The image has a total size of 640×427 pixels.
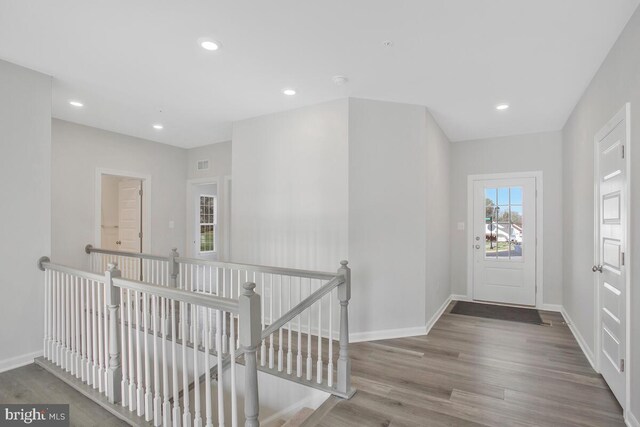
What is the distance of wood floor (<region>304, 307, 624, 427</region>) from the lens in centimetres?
219

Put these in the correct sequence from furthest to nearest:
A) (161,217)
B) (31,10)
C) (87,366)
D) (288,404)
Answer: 1. (161,217)
2. (288,404)
3. (87,366)
4. (31,10)

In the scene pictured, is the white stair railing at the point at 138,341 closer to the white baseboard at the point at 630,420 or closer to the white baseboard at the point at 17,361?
the white baseboard at the point at 17,361

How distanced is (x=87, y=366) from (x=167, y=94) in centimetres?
268

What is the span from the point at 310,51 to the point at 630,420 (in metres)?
3.38

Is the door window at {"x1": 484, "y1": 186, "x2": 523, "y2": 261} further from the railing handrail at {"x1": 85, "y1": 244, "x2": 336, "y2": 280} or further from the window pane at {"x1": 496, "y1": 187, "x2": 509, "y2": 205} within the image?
the railing handrail at {"x1": 85, "y1": 244, "x2": 336, "y2": 280}

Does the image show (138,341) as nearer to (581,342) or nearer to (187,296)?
(187,296)

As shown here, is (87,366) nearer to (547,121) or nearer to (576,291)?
(576,291)

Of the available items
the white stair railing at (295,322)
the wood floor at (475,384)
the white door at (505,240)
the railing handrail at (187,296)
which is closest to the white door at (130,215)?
the white stair railing at (295,322)

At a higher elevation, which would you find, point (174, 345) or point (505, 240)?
point (505, 240)

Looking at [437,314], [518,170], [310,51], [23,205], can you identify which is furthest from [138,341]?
[518,170]

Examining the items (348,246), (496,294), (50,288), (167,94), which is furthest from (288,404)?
(496,294)

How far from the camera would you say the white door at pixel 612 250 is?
222 cm

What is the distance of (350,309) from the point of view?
3.50 meters

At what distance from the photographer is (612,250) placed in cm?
244
